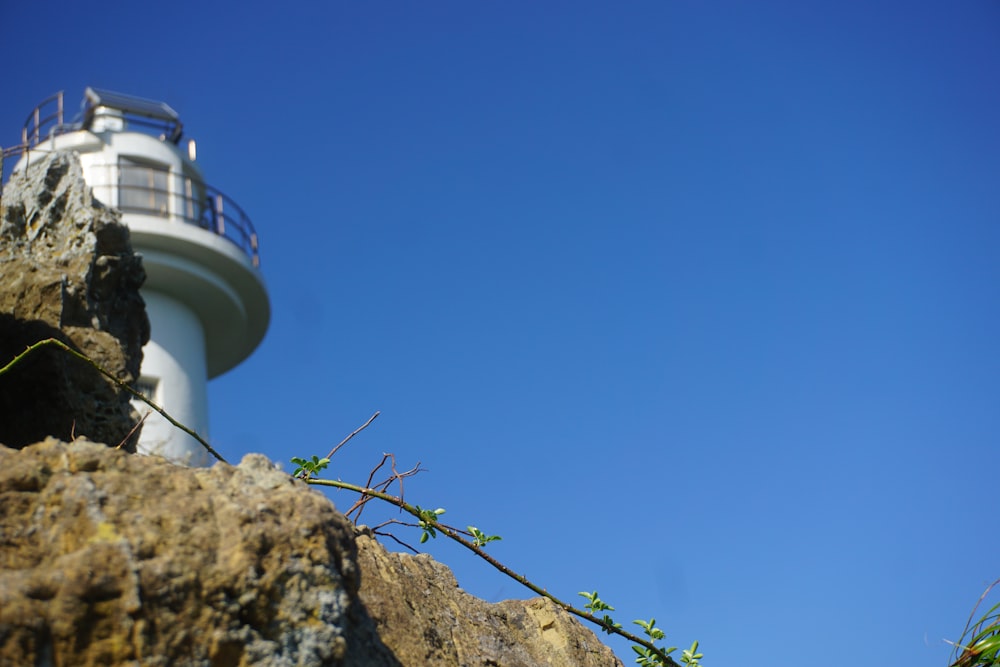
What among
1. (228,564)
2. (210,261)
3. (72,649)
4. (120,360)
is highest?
(210,261)

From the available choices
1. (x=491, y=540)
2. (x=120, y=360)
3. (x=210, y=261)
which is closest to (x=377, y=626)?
(x=491, y=540)

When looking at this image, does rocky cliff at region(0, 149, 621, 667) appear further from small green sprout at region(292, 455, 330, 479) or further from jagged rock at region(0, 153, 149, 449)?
jagged rock at region(0, 153, 149, 449)

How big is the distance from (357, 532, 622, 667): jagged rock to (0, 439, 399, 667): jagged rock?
0.58m

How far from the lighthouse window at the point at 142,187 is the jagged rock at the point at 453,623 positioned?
51.6 ft

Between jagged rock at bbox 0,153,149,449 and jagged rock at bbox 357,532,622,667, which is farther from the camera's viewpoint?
jagged rock at bbox 0,153,149,449

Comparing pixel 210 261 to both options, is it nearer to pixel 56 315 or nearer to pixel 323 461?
pixel 56 315

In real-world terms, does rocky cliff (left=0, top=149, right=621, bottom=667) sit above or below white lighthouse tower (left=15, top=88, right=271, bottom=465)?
below

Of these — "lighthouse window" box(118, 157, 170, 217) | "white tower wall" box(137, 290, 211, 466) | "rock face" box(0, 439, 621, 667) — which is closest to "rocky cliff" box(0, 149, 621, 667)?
"rock face" box(0, 439, 621, 667)

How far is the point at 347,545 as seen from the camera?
1966 millimetres

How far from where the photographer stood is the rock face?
1.69m

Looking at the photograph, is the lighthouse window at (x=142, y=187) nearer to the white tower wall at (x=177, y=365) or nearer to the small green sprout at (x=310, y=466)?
the white tower wall at (x=177, y=365)

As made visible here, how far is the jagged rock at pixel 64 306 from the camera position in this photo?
385 cm

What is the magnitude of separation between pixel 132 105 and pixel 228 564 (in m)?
19.8

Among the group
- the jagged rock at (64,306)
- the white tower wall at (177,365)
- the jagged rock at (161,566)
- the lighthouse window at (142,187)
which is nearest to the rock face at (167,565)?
the jagged rock at (161,566)
